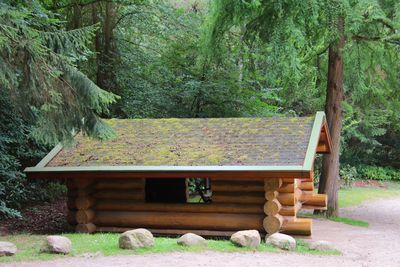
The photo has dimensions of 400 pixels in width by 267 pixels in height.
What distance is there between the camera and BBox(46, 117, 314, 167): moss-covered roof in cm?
1138

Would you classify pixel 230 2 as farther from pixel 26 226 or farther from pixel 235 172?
pixel 26 226

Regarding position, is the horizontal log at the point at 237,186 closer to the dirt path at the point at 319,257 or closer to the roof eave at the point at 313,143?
the roof eave at the point at 313,143

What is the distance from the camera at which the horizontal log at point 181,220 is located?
38.2ft

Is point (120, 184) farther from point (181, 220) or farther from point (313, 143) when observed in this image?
point (313, 143)

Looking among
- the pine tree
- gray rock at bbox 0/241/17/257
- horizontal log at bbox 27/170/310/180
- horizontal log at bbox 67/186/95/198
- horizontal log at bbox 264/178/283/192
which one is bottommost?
gray rock at bbox 0/241/17/257

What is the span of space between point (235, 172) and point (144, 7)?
1235 centimetres

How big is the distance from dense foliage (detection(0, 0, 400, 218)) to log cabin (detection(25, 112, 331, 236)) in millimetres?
1339

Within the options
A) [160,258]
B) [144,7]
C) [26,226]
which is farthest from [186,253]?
[144,7]

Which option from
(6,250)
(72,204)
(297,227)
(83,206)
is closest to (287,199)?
(297,227)

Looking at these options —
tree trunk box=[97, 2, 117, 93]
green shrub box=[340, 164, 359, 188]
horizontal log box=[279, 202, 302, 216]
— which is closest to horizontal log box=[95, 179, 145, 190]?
horizontal log box=[279, 202, 302, 216]

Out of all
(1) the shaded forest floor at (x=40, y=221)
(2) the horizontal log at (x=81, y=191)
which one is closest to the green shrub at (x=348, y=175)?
(1) the shaded forest floor at (x=40, y=221)

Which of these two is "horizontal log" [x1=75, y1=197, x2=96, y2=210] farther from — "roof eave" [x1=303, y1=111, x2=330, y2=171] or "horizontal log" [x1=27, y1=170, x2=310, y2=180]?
"roof eave" [x1=303, y1=111, x2=330, y2=171]

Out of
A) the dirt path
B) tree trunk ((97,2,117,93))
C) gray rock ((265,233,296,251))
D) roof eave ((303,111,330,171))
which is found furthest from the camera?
tree trunk ((97,2,117,93))

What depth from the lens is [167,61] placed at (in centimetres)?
2073
